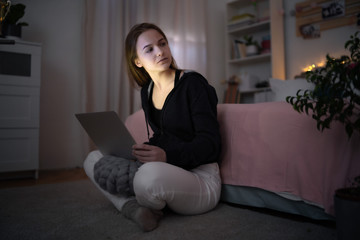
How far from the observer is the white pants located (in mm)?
983

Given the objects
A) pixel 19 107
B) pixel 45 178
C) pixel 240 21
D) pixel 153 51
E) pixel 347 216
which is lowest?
pixel 45 178

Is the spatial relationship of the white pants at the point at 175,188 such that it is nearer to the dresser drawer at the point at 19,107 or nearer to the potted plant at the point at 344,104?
the potted plant at the point at 344,104

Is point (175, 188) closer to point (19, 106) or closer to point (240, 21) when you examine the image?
point (19, 106)

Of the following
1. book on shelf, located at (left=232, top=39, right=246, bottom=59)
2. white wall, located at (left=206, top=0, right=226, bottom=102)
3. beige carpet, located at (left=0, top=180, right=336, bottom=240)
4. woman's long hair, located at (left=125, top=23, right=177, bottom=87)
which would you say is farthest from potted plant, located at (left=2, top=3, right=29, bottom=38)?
book on shelf, located at (left=232, top=39, right=246, bottom=59)

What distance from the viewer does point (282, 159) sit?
1137mm

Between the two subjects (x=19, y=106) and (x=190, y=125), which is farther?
(x=19, y=106)

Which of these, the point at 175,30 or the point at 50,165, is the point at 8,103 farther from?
the point at 175,30

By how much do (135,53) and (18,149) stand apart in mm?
1433

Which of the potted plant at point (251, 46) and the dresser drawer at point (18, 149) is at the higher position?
the potted plant at point (251, 46)

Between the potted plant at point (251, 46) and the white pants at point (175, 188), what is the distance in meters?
2.63

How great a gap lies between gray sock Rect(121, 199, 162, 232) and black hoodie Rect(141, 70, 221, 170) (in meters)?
0.19

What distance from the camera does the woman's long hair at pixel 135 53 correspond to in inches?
53.8

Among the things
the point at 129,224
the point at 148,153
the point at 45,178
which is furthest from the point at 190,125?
the point at 45,178

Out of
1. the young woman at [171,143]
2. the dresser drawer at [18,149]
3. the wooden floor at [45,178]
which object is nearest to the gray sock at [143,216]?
the young woman at [171,143]
